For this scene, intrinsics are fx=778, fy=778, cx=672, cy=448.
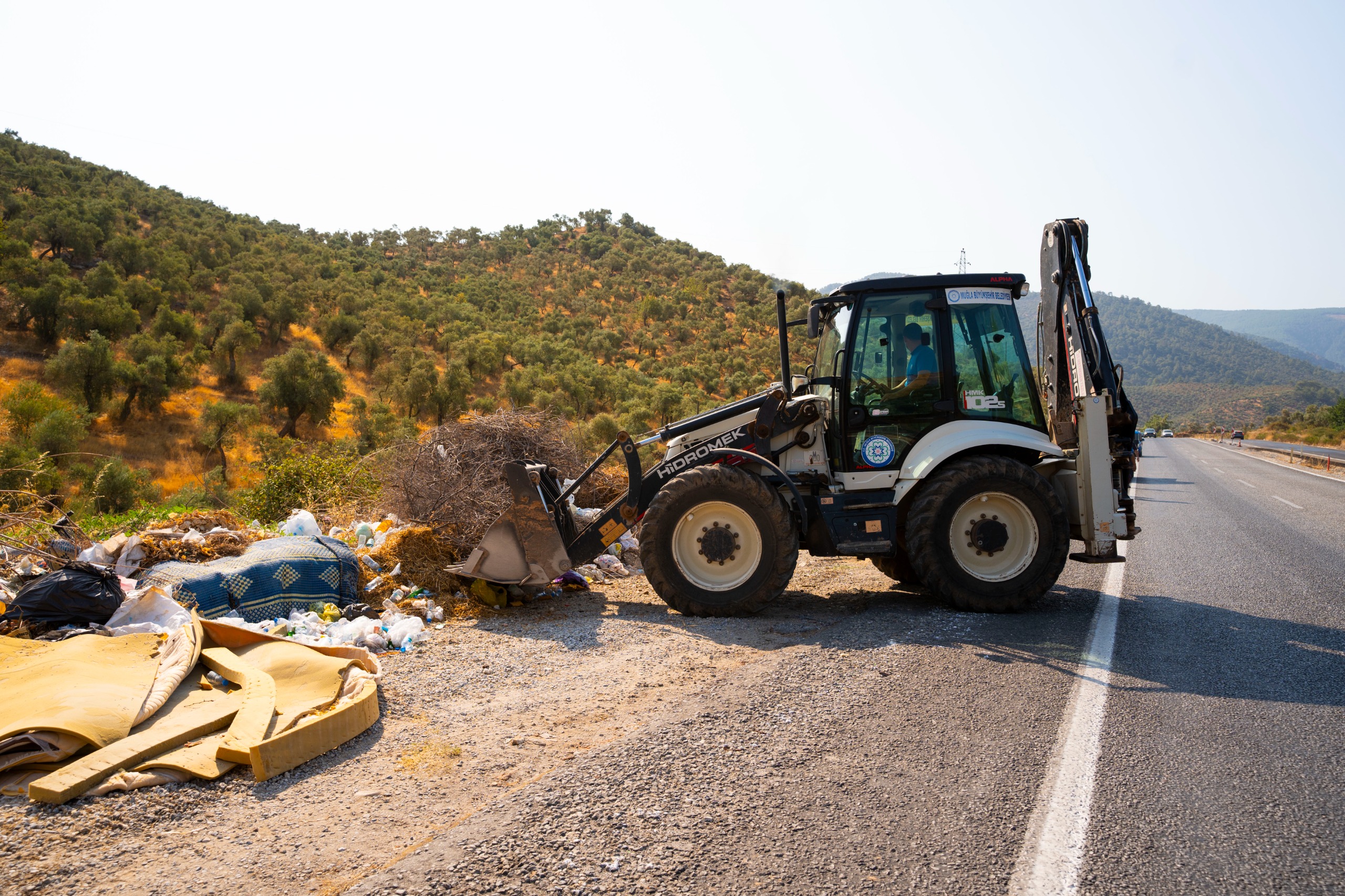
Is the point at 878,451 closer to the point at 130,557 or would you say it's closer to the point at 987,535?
the point at 987,535

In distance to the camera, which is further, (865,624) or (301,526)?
(301,526)

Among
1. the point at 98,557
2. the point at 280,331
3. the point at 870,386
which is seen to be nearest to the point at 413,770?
the point at 98,557

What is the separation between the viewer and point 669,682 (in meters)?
5.13

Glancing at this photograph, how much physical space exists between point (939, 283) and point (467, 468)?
5.41 meters

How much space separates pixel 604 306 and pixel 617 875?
49.2m

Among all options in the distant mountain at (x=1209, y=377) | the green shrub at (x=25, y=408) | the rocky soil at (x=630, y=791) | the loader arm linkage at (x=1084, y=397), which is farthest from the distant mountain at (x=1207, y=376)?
the rocky soil at (x=630, y=791)

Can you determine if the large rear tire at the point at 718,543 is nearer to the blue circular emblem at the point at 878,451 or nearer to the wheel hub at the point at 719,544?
the wheel hub at the point at 719,544

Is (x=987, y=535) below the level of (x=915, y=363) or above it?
below

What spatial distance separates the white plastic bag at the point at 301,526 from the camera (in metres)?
8.01

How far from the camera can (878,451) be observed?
715cm

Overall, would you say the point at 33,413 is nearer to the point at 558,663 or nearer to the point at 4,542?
the point at 4,542

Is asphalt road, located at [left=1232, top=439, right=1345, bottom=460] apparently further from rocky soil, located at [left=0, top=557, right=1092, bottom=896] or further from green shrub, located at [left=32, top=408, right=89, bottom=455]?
green shrub, located at [left=32, top=408, right=89, bottom=455]

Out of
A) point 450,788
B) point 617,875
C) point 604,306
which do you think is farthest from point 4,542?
point 604,306

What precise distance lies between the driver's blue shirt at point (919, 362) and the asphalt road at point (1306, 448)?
34.7 meters
